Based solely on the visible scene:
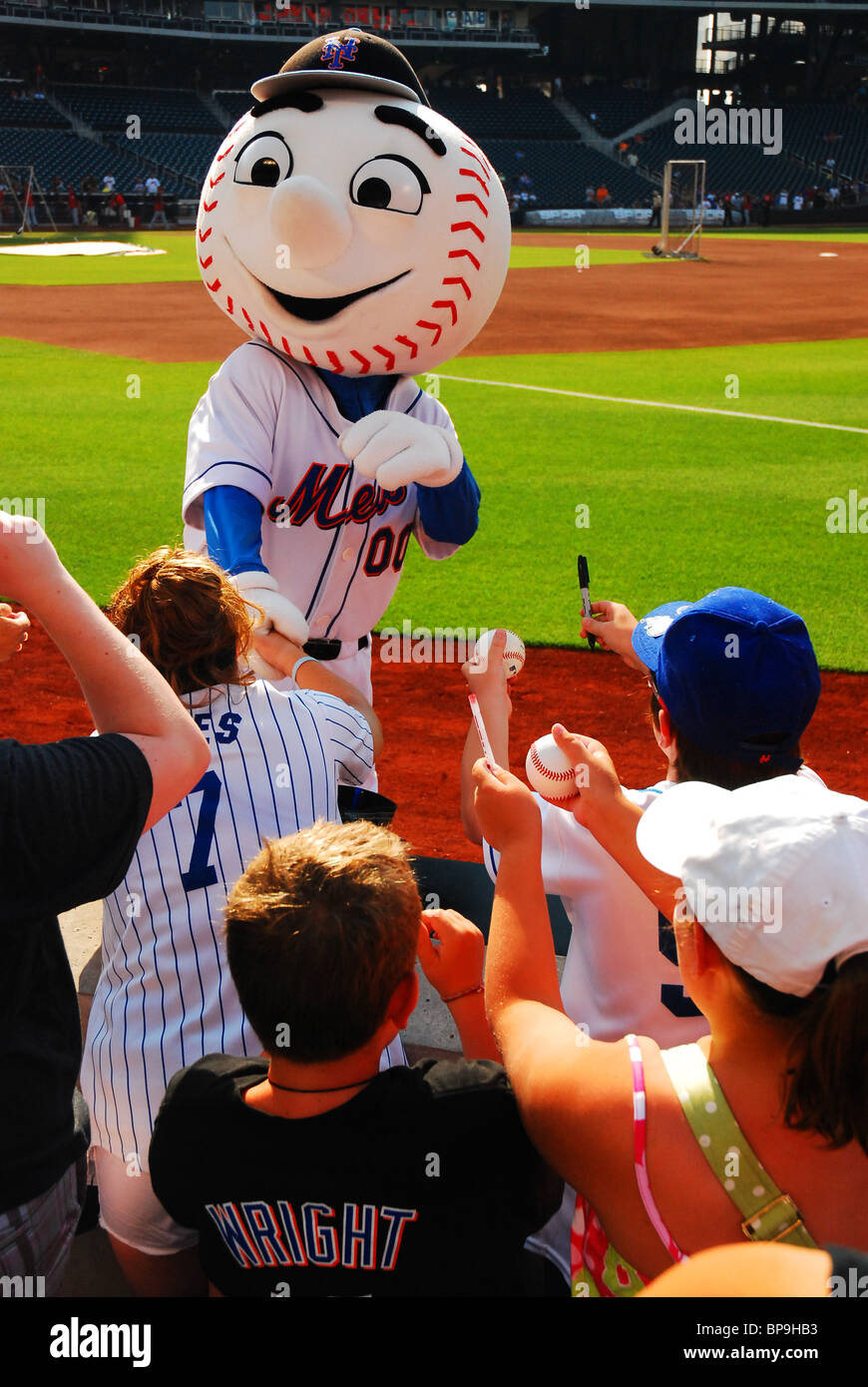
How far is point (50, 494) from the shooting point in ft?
29.0

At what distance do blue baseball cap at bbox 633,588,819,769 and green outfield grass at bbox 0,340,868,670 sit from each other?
13.2ft

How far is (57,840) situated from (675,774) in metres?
1.16

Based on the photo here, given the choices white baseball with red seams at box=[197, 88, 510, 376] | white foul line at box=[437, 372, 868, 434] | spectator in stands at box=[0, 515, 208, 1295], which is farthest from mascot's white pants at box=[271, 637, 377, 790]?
white foul line at box=[437, 372, 868, 434]

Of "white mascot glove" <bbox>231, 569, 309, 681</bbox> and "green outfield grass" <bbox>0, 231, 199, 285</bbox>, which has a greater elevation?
"white mascot glove" <bbox>231, 569, 309, 681</bbox>

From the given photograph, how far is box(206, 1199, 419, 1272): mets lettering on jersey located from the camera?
157 cm

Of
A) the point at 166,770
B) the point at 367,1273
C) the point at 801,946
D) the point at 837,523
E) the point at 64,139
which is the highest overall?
the point at 64,139

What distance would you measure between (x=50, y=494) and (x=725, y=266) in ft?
74.0

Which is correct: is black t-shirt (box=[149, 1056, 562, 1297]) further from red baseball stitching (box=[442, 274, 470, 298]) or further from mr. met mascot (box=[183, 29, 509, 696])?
red baseball stitching (box=[442, 274, 470, 298])

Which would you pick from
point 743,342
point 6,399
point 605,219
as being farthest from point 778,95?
point 6,399

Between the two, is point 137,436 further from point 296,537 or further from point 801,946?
point 801,946

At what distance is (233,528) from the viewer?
3201mm

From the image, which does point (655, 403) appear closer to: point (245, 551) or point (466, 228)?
point (466, 228)

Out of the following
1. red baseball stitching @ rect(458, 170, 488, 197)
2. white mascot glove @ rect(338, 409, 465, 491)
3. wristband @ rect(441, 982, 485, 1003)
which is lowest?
wristband @ rect(441, 982, 485, 1003)

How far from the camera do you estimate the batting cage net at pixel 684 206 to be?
31.0 metres
